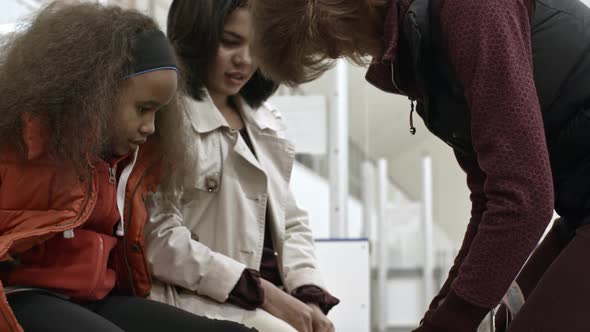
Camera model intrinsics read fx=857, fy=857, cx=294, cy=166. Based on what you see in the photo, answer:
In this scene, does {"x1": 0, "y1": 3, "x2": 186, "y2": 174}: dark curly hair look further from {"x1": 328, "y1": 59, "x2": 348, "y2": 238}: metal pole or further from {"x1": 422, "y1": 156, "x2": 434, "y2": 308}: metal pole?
{"x1": 422, "y1": 156, "x2": 434, "y2": 308}: metal pole

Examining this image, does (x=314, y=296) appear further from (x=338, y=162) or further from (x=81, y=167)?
(x=338, y=162)

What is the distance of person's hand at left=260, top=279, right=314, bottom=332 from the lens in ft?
6.13

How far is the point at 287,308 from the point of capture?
1878mm

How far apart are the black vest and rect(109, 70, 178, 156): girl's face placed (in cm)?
57

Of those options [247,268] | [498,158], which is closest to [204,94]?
[247,268]

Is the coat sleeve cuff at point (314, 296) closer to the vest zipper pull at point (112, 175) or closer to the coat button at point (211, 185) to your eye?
the coat button at point (211, 185)

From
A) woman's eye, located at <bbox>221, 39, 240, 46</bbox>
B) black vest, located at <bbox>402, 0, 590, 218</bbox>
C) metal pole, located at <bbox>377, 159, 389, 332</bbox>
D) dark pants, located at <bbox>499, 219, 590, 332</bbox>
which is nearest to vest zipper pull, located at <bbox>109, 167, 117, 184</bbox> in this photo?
woman's eye, located at <bbox>221, 39, 240, 46</bbox>

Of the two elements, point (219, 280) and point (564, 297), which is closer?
point (564, 297)

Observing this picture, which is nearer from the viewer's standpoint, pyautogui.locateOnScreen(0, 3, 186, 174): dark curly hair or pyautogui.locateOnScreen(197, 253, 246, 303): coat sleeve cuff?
pyautogui.locateOnScreen(0, 3, 186, 174): dark curly hair

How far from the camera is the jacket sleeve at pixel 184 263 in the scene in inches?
71.1

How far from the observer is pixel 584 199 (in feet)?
3.99

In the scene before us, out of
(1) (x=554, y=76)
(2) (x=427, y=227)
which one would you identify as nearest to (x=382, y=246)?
(2) (x=427, y=227)

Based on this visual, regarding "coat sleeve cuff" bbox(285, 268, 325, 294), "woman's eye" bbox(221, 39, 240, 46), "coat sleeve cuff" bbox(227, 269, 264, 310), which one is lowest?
"coat sleeve cuff" bbox(285, 268, 325, 294)

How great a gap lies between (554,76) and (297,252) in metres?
1.02
